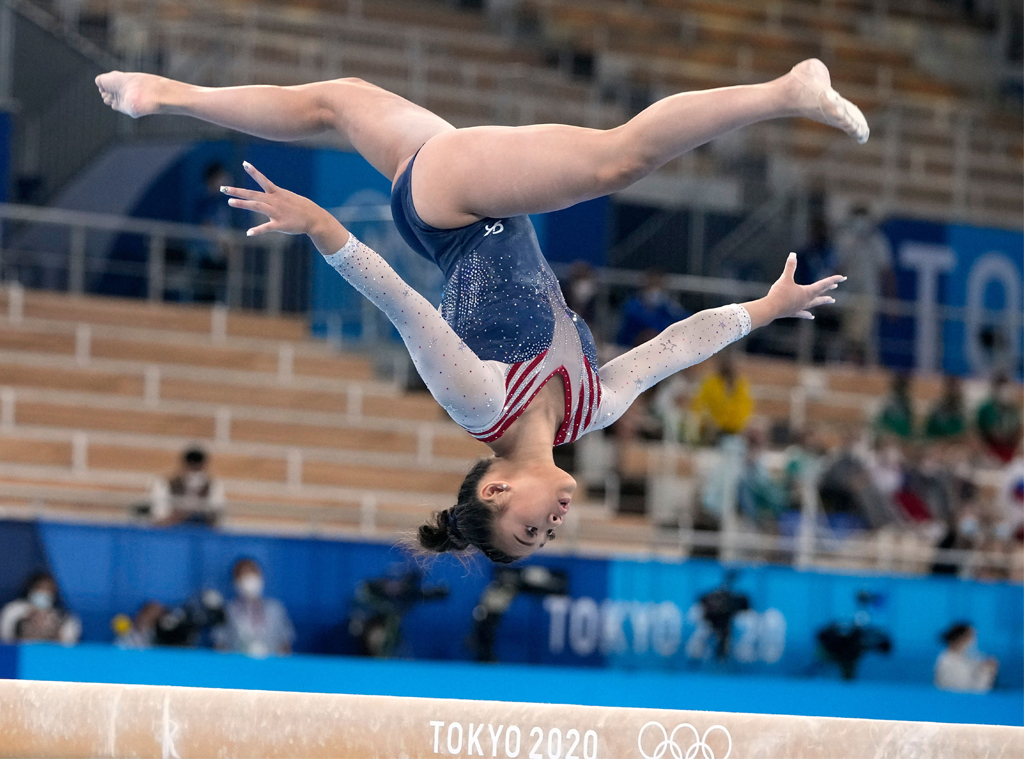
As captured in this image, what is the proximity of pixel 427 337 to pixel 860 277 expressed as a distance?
10083 mm

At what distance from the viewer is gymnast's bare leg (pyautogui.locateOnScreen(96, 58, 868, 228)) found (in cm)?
432

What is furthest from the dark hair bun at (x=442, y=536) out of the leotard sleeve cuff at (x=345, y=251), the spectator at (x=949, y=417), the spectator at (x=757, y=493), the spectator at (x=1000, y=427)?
the spectator at (x=1000, y=427)

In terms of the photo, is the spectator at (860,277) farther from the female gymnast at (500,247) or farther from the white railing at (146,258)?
the female gymnast at (500,247)

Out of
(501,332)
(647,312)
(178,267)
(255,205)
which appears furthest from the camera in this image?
(178,267)

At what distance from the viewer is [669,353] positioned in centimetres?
513

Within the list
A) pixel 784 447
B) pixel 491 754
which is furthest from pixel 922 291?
pixel 491 754

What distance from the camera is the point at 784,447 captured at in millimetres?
12016

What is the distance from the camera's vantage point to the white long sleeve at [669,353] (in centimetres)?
506

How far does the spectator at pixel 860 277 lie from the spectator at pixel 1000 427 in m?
1.43

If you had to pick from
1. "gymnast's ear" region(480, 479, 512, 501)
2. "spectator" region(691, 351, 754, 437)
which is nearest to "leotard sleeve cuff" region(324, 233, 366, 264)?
"gymnast's ear" region(480, 479, 512, 501)

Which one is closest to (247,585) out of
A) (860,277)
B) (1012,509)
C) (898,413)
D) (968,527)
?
(968,527)

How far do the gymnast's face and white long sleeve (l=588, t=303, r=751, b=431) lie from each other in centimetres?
40

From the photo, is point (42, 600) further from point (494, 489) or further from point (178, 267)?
point (494, 489)

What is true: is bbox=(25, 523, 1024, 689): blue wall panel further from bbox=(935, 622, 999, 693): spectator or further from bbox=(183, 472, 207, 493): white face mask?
bbox=(183, 472, 207, 493): white face mask
